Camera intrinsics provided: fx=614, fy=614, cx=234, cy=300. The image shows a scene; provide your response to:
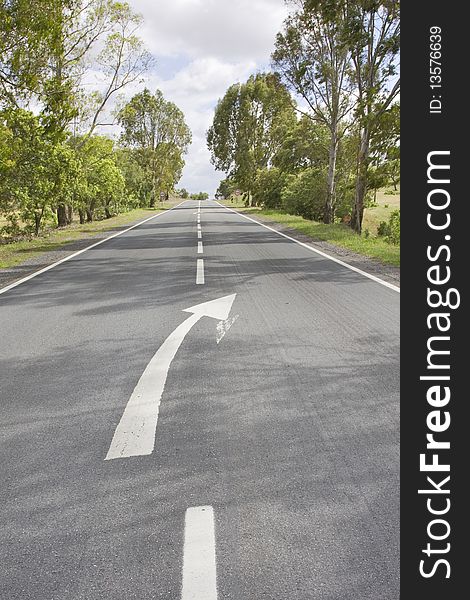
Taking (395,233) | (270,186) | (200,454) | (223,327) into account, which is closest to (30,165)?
(223,327)

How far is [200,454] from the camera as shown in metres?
3.50

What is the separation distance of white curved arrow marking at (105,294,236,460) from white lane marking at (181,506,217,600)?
792 millimetres

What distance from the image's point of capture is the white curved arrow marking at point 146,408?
3.62 meters

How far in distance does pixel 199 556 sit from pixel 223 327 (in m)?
4.26

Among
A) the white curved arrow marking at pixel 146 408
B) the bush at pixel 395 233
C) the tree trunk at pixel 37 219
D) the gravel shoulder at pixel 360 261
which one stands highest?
the tree trunk at pixel 37 219

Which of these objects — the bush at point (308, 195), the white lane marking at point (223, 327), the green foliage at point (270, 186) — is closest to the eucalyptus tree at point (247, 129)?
the green foliage at point (270, 186)

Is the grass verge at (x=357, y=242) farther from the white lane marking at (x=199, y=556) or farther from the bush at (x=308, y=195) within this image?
the bush at (x=308, y=195)

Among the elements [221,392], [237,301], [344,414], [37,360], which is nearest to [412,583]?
[344,414]

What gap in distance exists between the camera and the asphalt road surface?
2441mm

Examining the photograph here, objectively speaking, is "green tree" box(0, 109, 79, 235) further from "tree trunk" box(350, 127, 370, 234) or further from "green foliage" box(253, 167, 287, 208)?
"green foliage" box(253, 167, 287, 208)

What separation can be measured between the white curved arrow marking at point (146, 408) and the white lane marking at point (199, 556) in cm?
79

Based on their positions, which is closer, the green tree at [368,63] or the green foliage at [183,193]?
the green tree at [368,63]

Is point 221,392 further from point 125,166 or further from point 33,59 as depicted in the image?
point 125,166

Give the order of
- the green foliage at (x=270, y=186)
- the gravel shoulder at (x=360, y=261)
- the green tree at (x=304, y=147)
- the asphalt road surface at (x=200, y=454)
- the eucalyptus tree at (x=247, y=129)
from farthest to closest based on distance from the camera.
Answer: the eucalyptus tree at (x=247, y=129) → the green foliage at (x=270, y=186) → the green tree at (x=304, y=147) → the gravel shoulder at (x=360, y=261) → the asphalt road surface at (x=200, y=454)
